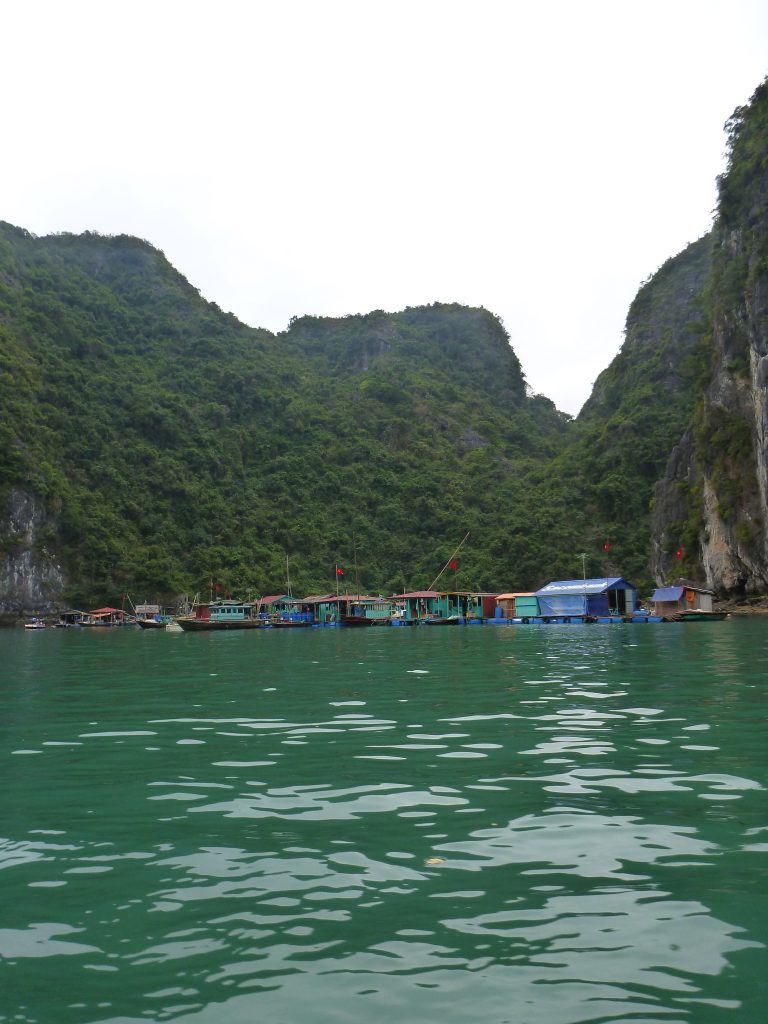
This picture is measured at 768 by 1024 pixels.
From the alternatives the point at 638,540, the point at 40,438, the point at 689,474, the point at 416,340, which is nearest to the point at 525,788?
the point at 689,474

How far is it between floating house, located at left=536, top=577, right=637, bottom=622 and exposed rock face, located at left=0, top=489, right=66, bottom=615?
53707 millimetres

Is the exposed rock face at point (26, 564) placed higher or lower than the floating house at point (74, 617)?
higher

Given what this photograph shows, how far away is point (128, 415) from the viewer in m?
111

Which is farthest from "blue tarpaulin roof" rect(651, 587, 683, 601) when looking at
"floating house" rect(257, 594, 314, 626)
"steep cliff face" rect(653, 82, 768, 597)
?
"floating house" rect(257, 594, 314, 626)

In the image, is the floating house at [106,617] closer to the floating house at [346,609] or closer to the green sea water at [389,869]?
the floating house at [346,609]

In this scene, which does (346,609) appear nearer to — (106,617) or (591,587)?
(591,587)

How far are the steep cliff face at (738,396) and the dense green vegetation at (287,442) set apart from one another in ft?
29.4

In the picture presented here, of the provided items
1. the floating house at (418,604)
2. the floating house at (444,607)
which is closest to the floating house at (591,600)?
the floating house at (444,607)

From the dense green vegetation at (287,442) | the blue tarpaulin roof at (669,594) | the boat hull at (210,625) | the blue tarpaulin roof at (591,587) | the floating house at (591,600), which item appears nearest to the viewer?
the blue tarpaulin roof at (669,594)

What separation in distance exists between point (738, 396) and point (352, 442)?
233ft

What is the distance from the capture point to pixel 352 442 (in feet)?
394

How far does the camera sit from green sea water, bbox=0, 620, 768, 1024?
336 cm

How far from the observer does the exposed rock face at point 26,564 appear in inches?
3351

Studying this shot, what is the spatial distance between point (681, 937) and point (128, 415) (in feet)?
372
